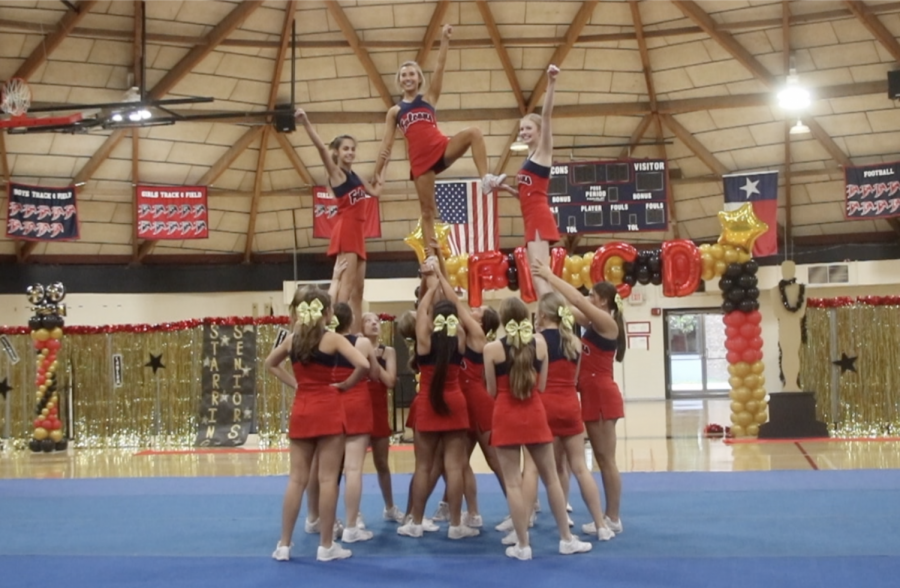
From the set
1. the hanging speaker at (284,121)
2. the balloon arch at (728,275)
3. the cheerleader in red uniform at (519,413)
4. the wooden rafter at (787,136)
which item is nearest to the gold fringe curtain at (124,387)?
the balloon arch at (728,275)

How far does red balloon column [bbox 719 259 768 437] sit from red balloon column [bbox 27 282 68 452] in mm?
9328

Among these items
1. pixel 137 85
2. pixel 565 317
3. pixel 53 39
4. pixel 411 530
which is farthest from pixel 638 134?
pixel 411 530

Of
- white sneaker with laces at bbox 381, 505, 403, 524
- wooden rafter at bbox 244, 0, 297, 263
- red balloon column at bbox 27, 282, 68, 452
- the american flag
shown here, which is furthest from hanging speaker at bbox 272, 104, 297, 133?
white sneaker with laces at bbox 381, 505, 403, 524

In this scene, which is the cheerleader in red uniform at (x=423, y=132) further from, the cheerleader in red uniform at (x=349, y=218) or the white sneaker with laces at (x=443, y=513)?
the white sneaker with laces at (x=443, y=513)

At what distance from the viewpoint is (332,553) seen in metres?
5.82

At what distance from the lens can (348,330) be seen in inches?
247

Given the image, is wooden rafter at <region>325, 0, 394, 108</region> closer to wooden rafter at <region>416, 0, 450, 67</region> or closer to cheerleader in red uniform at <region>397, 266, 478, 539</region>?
wooden rafter at <region>416, 0, 450, 67</region>

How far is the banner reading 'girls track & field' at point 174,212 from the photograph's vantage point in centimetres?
1902

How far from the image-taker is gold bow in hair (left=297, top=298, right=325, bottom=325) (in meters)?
5.70

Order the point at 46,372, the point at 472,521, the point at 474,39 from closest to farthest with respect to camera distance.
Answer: the point at 472,521, the point at 46,372, the point at 474,39

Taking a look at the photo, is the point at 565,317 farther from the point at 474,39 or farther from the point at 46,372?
the point at 474,39

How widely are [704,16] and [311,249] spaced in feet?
33.7

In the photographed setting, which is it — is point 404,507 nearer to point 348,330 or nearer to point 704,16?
point 348,330

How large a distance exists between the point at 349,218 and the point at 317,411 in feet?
5.59
